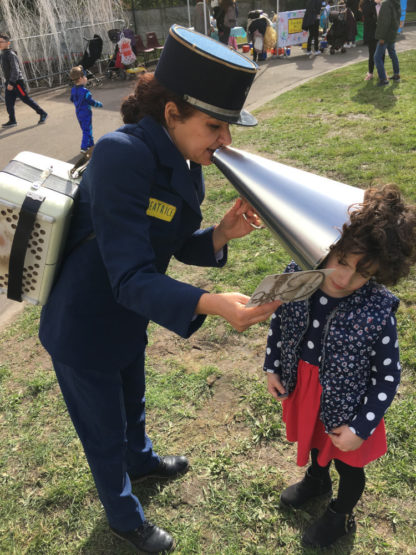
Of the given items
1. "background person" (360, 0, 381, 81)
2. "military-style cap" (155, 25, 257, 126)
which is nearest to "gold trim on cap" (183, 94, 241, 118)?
"military-style cap" (155, 25, 257, 126)

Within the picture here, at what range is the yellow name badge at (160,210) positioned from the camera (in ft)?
4.95

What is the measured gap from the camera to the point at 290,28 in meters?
14.9

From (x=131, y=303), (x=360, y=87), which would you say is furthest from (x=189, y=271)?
(x=360, y=87)

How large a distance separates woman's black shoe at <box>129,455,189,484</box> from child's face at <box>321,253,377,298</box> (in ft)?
4.87

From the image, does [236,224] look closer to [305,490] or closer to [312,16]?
[305,490]

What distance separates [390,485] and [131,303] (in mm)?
1844

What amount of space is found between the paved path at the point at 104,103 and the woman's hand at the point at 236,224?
21.7 feet

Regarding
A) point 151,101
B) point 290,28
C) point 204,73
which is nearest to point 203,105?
point 204,73

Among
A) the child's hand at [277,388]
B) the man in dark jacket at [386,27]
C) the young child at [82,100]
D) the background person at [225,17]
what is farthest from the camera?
the background person at [225,17]

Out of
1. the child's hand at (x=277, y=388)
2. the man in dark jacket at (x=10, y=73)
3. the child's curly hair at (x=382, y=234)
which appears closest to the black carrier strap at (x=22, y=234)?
the child's curly hair at (x=382, y=234)

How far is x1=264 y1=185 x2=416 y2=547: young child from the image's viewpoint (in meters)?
1.50

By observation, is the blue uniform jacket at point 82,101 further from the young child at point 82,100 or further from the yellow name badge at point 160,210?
the yellow name badge at point 160,210

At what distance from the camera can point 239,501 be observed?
2.39 metres

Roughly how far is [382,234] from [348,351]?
1.54 feet
